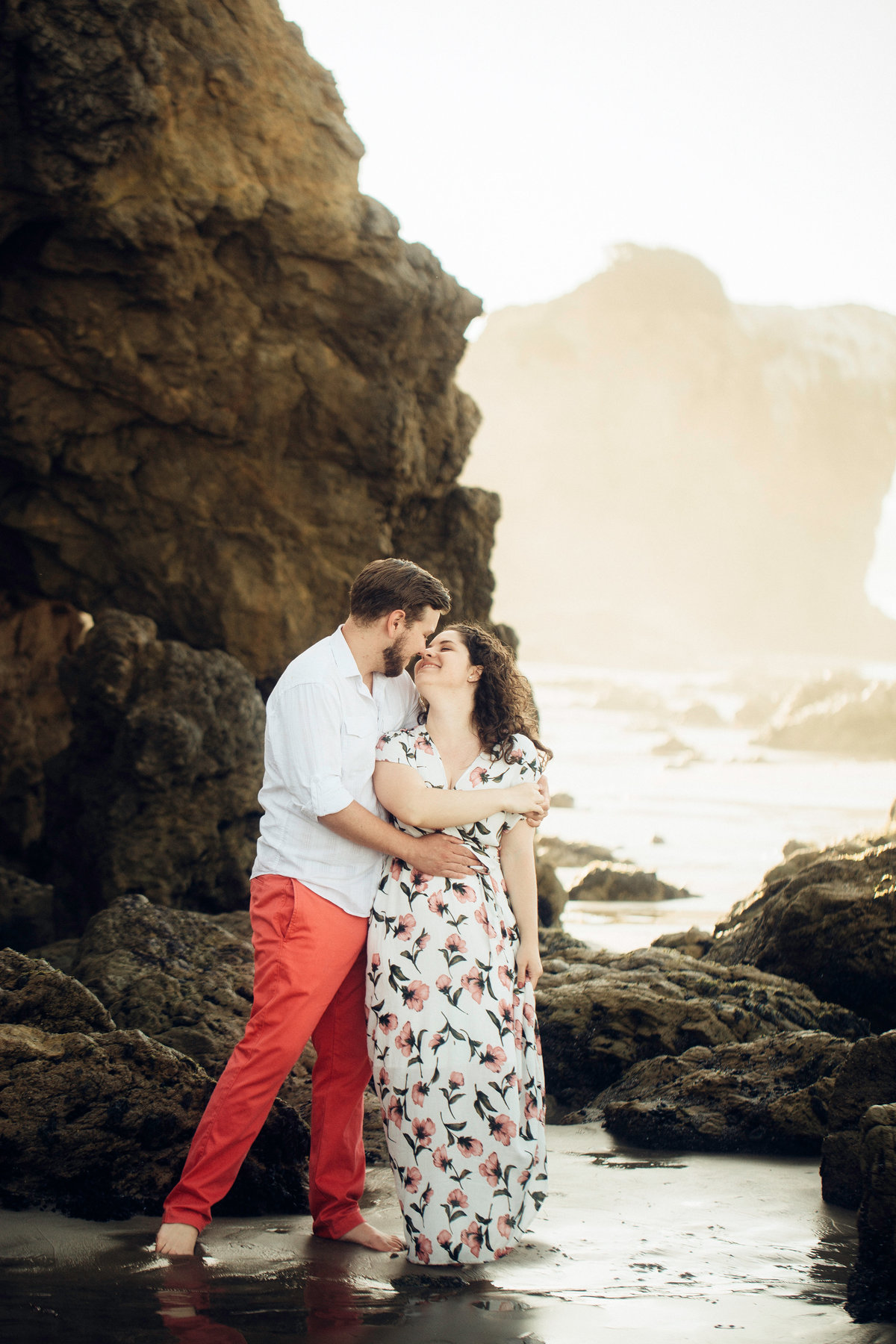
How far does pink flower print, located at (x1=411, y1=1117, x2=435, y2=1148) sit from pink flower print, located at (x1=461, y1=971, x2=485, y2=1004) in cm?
34

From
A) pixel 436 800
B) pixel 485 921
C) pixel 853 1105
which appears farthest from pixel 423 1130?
pixel 853 1105

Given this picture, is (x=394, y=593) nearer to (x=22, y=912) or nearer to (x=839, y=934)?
(x=839, y=934)

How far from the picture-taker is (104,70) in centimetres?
665

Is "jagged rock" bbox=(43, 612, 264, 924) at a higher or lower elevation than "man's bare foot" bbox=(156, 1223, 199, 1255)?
higher

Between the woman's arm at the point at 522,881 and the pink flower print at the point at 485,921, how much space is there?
0.15 metres

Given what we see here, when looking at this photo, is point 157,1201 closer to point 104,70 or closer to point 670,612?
point 104,70

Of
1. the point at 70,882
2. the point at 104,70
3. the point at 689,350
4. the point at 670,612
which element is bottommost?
the point at 70,882

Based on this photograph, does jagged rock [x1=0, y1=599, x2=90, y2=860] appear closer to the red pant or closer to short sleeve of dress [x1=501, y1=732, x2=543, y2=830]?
the red pant

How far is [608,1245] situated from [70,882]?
208 inches

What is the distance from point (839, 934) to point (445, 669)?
2.98m

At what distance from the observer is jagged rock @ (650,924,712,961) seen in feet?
22.0

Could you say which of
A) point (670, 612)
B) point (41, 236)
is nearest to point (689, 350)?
point (670, 612)

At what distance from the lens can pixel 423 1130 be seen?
10.0 ft

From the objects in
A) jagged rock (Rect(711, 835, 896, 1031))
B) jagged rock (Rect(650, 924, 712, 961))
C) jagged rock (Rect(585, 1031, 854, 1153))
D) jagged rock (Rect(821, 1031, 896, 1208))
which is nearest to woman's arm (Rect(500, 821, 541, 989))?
jagged rock (Rect(821, 1031, 896, 1208))
